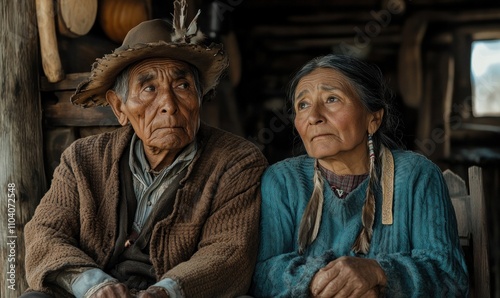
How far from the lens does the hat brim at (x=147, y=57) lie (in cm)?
290

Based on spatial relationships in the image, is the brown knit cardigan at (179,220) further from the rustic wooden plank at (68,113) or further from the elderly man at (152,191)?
the rustic wooden plank at (68,113)

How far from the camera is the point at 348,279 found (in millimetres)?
2592

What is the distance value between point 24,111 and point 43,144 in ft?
0.73

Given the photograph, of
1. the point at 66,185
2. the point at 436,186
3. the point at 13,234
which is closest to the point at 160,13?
the point at 13,234

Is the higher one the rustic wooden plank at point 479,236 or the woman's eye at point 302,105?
the woman's eye at point 302,105

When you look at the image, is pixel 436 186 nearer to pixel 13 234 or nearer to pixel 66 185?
pixel 66 185

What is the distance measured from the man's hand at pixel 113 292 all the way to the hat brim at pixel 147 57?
3.02 ft

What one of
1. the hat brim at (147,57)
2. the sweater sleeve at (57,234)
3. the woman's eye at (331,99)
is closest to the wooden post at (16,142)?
the hat brim at (147,57)

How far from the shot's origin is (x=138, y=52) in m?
2.90

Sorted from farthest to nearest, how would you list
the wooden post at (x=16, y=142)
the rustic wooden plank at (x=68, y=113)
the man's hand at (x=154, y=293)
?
1. the rustic wooden plank at (x=68, y=113)
2. the wooden post at (x=16, y=142)
3. the man's hand at (x=154, y=293)

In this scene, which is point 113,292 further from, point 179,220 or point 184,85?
point 184,85

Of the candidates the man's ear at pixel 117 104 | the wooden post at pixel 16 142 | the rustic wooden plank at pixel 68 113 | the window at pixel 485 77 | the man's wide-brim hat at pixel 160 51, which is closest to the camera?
the man's wide-brim hat at pixel 160 51

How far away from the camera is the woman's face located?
2.88 metres

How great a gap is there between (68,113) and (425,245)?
2.16 m
